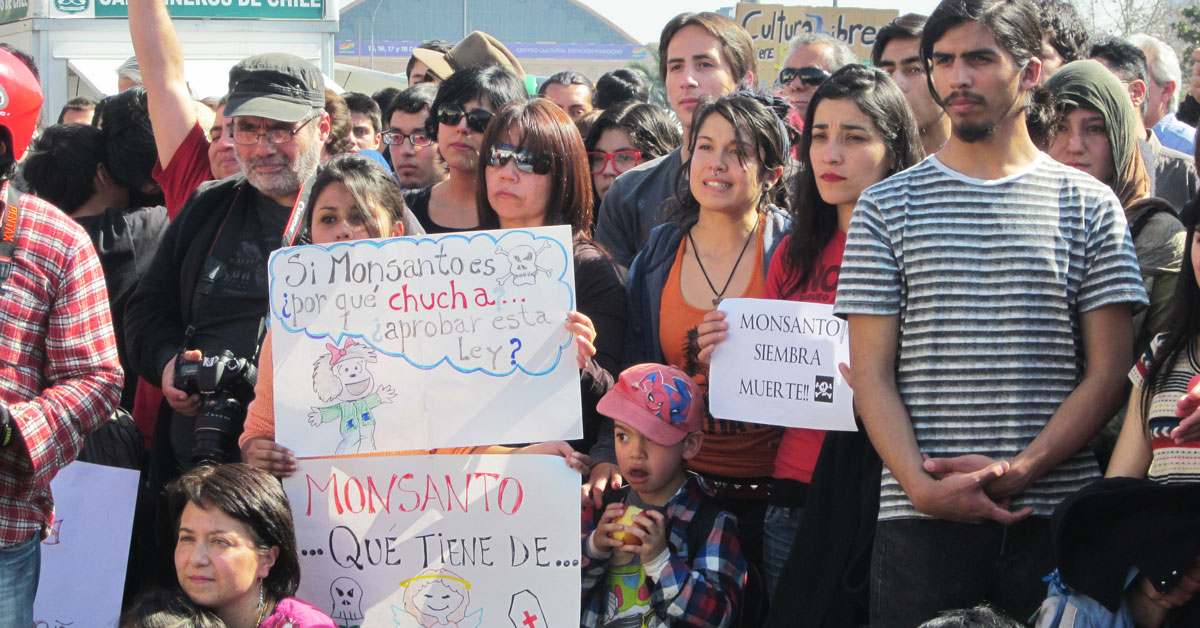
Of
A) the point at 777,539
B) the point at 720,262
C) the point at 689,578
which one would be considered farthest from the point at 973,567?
the point at 720,262

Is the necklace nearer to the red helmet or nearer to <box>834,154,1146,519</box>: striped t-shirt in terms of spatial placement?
<box>834,154,1146,519</box>: striped t-shirt

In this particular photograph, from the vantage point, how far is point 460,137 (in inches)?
190

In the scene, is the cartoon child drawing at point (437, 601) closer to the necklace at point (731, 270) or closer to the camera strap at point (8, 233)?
the necklace at point (731, 270)

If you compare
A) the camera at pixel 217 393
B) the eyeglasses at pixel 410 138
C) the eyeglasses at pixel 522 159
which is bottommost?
the camera at pixel 217 393

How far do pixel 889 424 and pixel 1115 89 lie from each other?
155 cm

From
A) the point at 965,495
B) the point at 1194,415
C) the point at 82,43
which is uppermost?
the point at 82,43

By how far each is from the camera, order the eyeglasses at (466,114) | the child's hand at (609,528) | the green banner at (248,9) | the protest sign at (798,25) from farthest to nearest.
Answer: the green banner at (248,9) < the protest sign at (798,25) < the eyeglasses at (466,114) < the child's hand at (609,528)

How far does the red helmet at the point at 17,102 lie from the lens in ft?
10.2

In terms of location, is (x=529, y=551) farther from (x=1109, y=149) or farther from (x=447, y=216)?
(x=1109, y=149)

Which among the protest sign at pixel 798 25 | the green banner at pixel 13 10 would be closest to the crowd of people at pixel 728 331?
the protest sign at pixel 798 25

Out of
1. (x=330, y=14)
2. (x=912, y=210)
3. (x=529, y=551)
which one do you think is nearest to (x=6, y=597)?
(x=529, y=551)

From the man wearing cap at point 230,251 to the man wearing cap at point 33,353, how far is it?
1.59ft

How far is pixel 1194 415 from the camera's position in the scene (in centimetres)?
262

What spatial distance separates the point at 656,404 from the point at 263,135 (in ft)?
5.84
